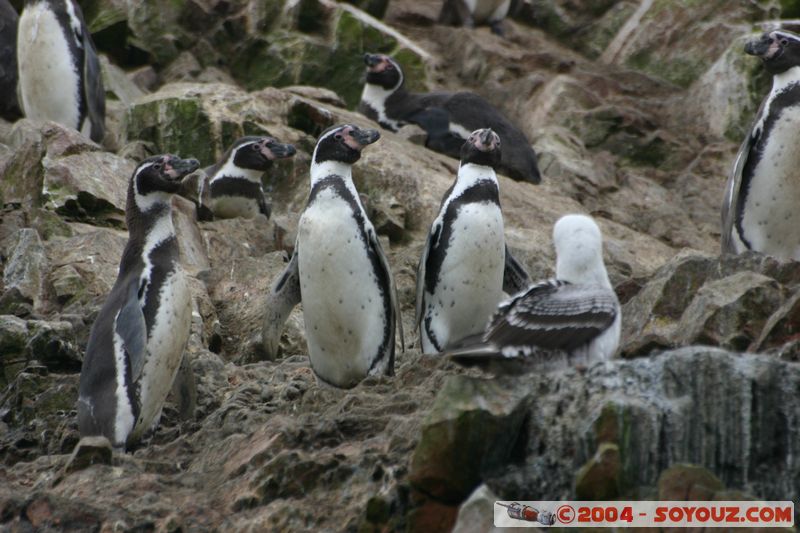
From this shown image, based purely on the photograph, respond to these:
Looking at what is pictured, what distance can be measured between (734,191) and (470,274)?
7.36ft

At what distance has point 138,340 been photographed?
8.45 metres

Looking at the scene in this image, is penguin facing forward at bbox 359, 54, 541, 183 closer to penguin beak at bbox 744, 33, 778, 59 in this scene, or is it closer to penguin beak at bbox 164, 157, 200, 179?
penguin beak at bbox 744, 33, 778, 59

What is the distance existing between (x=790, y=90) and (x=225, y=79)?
9.33m

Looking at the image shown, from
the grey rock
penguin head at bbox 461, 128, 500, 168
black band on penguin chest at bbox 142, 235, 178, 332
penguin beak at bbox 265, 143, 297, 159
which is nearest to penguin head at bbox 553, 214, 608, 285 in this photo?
penguin head at bbox 461, 128, 500, 168

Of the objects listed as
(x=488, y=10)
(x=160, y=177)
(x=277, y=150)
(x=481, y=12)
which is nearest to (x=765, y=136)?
(x=160, y=177)

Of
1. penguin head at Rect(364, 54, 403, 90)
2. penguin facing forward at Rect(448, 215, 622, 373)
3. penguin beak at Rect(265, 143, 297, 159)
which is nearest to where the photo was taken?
penguin facing forward at Rect(448, 215, 622, 373)

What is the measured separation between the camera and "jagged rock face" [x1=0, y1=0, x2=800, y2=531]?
600 cm

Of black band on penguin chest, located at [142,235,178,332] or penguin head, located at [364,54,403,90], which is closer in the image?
black band on penguin chest, located at [142,235,178,332]

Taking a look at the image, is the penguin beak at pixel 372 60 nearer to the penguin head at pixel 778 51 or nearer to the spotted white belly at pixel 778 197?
the penguin head at pixel 778 51

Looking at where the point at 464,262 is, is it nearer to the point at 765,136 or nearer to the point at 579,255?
the point at 579,255

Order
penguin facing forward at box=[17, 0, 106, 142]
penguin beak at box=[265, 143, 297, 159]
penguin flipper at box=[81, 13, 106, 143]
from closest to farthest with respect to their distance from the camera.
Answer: penguin beak at box=[265, 143, 297, 159]
penguin facing forward at box=[17, 0, 106, 142]
penguin flipper at box=[81, 13, 106, 143]

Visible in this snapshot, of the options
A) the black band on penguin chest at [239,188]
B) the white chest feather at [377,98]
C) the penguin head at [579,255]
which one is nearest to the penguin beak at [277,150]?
the black band on penguin chest at [239,188]

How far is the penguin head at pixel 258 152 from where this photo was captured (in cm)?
1351

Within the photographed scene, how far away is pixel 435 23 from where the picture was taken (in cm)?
2102
